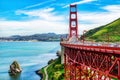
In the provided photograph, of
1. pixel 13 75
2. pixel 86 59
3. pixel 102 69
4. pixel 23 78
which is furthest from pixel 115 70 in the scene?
pixel 13 75

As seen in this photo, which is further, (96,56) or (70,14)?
(70,14)

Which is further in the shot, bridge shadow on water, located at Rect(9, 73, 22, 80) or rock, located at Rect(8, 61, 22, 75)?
rock, located at Rect(8, 61, 22, 75)

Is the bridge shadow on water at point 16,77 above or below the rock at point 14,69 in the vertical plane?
below

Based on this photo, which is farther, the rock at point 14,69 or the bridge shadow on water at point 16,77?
the rock at point 14,69

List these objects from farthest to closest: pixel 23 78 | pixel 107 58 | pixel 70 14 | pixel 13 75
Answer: pixel 13 75 → pixel 23 78 → pixel 70 14 → pixel 107 58

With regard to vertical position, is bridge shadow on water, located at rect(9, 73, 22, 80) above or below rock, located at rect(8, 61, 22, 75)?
below

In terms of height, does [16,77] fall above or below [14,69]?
below

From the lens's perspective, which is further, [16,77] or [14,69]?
[14,69]

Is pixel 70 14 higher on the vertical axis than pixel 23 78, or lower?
higher

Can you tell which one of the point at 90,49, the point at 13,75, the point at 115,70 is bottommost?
the point at 13,75

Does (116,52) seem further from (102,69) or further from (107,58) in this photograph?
(102,69)

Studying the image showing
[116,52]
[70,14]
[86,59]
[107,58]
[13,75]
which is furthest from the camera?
[13,75]
